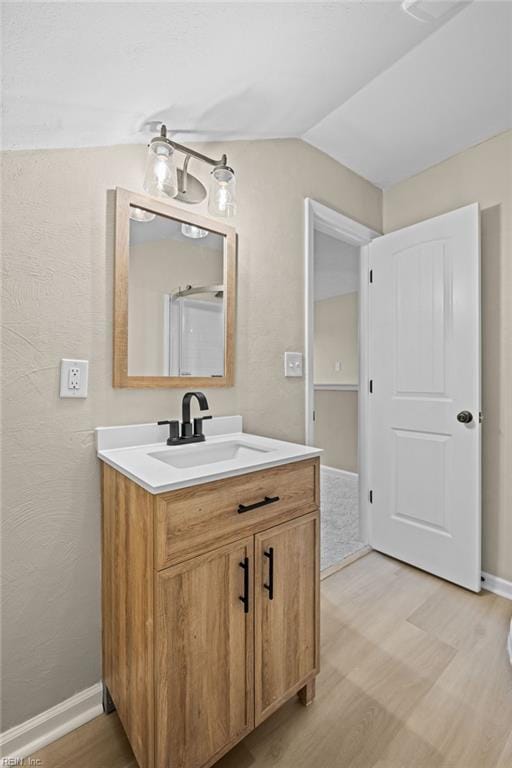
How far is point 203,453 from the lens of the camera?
4.64 feet

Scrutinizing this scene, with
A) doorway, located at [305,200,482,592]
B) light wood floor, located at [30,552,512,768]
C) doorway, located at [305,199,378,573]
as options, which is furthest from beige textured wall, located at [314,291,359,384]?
light wood floor, located at [30,552,512,768]

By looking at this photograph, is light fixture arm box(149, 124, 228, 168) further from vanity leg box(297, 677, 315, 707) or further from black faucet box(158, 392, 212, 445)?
vanity leg box(297, 677, 315, 707)

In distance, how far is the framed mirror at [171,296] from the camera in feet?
4.38

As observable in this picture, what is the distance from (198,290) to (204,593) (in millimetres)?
1124

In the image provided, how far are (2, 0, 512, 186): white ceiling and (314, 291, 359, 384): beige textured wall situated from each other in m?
2.34

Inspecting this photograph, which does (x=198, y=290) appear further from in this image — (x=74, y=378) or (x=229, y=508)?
(x=229, y=508)

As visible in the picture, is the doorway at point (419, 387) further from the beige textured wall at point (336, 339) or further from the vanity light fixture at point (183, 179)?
the beige textured wall at point (336, 339)

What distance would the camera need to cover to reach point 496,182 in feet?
6.51

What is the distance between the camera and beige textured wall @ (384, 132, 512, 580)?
6.39ft

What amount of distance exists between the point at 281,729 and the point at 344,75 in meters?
2.46

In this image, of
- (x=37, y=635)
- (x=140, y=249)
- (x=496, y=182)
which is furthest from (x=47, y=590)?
(x=496, y=182)

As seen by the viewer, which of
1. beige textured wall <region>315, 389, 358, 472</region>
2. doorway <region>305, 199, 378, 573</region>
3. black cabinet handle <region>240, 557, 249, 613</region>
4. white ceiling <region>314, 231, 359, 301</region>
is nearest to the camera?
black cabinet handle <region>240, 557, 249, 613</region>

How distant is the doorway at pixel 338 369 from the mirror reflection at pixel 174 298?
0.59 meters

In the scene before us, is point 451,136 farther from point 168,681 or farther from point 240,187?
point 168,681
